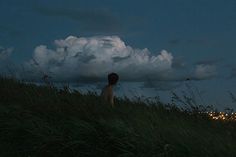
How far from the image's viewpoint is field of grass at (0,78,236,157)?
779 cm

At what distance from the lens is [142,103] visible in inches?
526

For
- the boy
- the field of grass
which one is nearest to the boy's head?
the boy

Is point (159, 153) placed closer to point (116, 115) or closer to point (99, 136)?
point (99, 136)

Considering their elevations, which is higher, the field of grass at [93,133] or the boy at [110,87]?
the boy at [110,87]

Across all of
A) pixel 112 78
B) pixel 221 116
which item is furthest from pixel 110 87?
pixel 221 116

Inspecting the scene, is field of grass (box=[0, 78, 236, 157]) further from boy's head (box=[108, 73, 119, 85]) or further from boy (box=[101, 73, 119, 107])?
boy's head (box=[108, 73, 119, 85])

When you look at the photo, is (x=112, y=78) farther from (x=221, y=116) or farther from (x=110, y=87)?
(x=221, y=116)

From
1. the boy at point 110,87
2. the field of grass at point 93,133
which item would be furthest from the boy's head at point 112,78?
the field of grass at point 93,133

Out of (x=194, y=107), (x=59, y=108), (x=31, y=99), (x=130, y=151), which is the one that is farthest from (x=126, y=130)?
(x=194, y=107)

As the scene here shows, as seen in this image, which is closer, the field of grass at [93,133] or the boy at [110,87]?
the field of grass at [93,133]

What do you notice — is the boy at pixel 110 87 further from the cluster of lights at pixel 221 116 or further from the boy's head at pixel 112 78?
the cluster of lights at pixel 221 116

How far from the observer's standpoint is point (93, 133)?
8555 millimetres

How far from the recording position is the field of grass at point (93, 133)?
7.79 metres

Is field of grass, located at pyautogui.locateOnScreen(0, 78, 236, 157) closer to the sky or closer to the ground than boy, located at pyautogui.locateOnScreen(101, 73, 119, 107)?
closer to the ground
